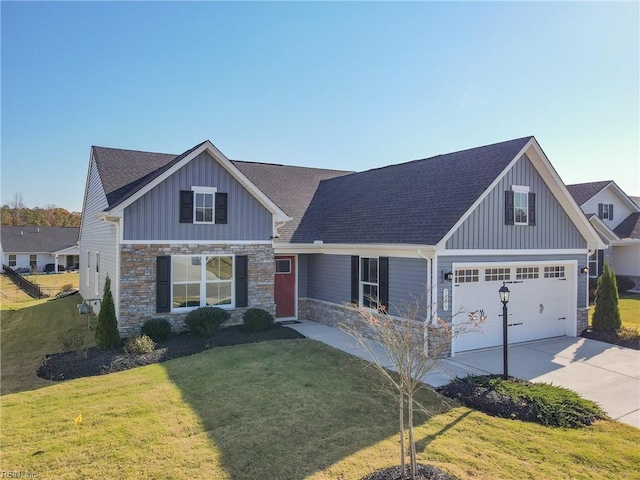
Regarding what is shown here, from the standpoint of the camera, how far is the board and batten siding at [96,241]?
1320cm

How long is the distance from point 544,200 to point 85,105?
15976 millimetres

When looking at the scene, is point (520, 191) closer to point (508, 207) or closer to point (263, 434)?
point (508, 207)

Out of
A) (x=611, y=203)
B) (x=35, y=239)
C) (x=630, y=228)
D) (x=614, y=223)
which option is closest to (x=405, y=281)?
(x=630, y=228)

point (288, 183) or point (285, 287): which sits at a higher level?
point (288, 183)

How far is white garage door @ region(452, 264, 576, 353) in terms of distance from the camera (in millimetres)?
11258

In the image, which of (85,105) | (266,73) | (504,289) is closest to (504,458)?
(504,289)

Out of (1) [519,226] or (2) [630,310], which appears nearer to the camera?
(1) [519,226]

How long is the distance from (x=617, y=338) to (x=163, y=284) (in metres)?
14.2

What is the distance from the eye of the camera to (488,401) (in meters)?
7.51

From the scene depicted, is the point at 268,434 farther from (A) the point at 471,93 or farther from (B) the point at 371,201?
(A) the point at 471,93

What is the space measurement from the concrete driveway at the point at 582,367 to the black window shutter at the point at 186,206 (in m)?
8.68

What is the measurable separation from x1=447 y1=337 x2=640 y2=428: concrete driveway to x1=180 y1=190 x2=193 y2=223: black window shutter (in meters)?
8.68

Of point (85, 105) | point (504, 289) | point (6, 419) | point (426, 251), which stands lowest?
point (6, 419)

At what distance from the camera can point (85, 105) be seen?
48.3 ft
